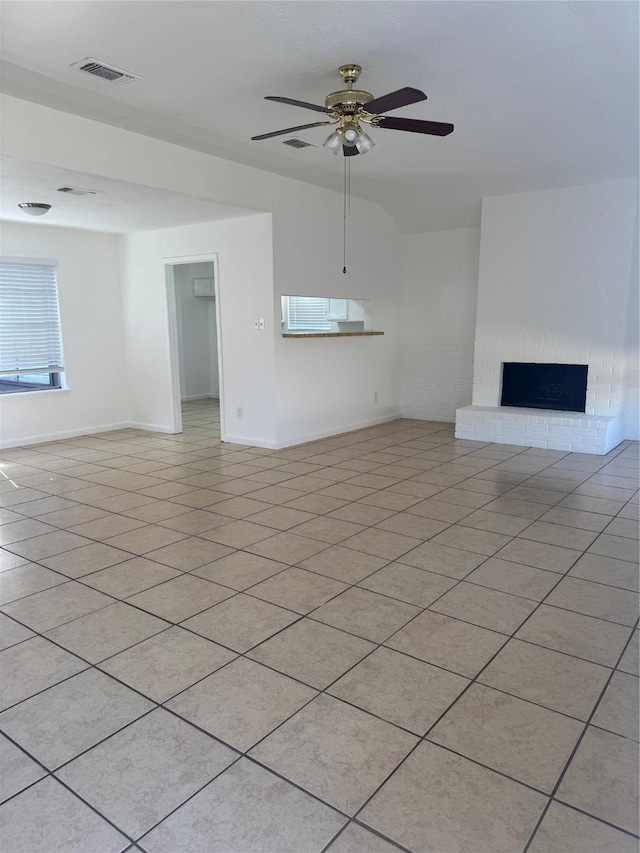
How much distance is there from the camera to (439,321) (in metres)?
7.23

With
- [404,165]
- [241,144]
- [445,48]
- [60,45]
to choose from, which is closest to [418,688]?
[445,48]

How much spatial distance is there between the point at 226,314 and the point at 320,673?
170 inches

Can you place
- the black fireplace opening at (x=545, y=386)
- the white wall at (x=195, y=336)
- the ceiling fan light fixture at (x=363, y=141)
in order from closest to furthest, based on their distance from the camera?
the ceiling fan light fixture at (x=363, y=141) → the black fireplace opening at (x=545, y=386) → the white wall at (x=195, y=336)

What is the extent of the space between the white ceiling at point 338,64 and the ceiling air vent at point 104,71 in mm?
53

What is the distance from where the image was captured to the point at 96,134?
381cm

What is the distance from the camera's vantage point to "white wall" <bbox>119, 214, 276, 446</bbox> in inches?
218

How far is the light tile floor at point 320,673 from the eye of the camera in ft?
5.03

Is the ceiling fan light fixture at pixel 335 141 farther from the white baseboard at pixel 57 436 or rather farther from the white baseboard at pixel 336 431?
the white baseboard at pixel 57 436

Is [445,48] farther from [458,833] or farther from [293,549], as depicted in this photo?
[458,833]

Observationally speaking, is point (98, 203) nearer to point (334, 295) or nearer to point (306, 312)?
point (334, 295)

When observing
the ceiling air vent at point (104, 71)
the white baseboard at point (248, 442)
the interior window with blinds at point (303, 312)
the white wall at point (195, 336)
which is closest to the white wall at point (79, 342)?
the white baseboard at point (248, 442)

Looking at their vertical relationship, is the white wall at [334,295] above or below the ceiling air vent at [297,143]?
below

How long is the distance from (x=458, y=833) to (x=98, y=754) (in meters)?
1.07

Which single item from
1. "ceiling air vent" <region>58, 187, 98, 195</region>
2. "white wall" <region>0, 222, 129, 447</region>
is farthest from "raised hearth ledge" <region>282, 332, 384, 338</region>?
"white wall" <region>0, 222, 129, 447</region>
